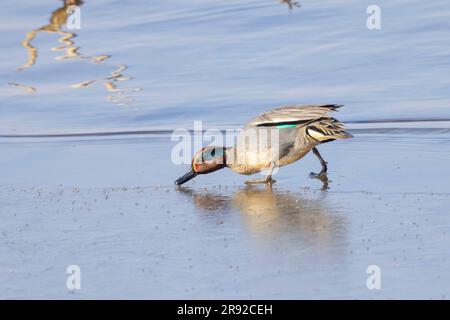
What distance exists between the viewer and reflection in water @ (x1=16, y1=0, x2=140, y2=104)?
11.5m

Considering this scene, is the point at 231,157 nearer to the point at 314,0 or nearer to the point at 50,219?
the point at 50,219

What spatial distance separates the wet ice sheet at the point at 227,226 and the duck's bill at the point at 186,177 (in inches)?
3.5

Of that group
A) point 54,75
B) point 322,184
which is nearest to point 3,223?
point 322,184

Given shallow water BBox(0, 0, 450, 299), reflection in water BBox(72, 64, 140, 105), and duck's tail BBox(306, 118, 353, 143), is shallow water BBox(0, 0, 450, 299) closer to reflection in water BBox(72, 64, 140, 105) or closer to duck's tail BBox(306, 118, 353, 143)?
reflection in water BBox(72, 64, 140, 105)

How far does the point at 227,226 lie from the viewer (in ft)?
21.1

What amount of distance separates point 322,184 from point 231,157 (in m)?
0.73

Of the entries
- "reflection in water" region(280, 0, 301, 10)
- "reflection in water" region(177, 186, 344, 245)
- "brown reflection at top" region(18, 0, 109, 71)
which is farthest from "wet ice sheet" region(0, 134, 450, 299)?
"reflection in water" region(280, 0, 301, 10)

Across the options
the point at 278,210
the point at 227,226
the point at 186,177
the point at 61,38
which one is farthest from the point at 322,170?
the point at 61,38

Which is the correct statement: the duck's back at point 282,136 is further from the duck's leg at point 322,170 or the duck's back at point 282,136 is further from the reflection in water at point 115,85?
the reflection in water at point 115,85

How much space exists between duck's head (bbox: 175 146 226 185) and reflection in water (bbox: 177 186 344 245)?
178 millimetres

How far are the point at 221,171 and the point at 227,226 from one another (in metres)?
2.07

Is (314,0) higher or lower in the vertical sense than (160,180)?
higher

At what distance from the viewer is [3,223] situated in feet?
22.2

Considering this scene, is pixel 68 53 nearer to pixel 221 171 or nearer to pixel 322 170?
pixel 221 171
